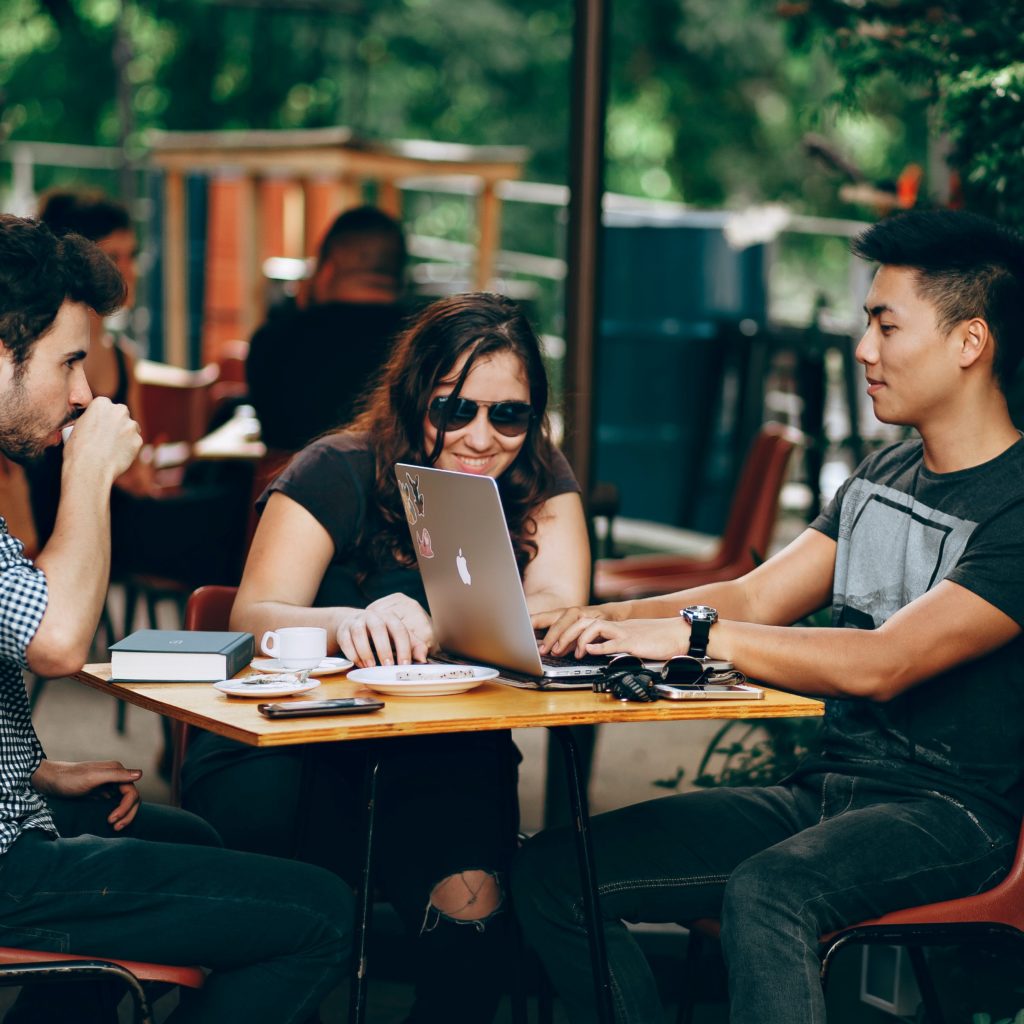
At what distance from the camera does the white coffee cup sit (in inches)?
104

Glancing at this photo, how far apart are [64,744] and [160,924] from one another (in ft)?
11.1

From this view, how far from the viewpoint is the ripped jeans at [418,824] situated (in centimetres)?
274

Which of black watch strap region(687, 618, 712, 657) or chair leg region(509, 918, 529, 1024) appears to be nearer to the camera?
black watch strap region(687, 618, 712, 657)

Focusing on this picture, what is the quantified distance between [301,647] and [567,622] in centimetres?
44

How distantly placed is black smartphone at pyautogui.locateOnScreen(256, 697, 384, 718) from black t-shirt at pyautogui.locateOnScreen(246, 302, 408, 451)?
294cm

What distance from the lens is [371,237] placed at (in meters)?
5.56

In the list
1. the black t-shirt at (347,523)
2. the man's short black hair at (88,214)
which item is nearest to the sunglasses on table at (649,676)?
the black t-shirt at (347,523)

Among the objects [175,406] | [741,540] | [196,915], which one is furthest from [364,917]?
[175,406]

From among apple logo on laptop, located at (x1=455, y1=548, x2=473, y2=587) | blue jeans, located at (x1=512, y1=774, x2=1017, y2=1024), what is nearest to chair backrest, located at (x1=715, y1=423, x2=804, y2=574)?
blue jeans, located at (x1=512, y1=774, x2=1017, y2=1024)

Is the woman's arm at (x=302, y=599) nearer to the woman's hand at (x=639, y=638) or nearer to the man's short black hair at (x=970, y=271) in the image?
the woman's hand at (x=639, y=638)

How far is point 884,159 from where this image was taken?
68.9 feet

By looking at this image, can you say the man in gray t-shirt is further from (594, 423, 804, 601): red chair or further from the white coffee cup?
(594, 423, 804, 601): red chair

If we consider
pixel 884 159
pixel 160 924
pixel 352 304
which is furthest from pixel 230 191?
pixel 884 159

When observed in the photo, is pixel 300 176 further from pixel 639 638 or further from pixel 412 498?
pixel 639 638
